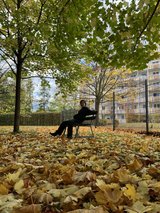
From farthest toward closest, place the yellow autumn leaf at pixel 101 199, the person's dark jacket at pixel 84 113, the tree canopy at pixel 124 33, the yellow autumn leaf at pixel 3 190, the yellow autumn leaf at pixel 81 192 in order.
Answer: the person's dark jacket at pixel 84 113 < the tree canopy at pixel 124 33 < the yellow autumn leaf at pixel 3 190 < the yellow autumn leaf at pixel 81 192 < the yellow autumn leaf at pixel 101 199

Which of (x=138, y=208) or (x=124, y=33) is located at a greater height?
(x=124, y=33)

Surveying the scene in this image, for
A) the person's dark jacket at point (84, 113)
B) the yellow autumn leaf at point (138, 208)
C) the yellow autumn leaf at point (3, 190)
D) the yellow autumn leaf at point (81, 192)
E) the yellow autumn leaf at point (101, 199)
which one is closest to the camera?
the yellow autumn leaf at point (138, 208)

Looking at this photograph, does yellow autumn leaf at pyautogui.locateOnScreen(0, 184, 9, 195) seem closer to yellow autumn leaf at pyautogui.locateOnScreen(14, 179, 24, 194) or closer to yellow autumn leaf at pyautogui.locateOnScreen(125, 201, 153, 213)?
yellow autumn leaf at pyautogui.locateOnScreen(14, 179, 24, 194)

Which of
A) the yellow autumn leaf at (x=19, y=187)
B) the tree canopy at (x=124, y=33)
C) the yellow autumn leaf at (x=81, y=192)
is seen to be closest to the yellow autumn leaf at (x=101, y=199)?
the yellow autumn leaf at (x=81, y=192)

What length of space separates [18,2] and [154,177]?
34.8ft

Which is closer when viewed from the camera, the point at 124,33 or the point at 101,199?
the point at 101,199

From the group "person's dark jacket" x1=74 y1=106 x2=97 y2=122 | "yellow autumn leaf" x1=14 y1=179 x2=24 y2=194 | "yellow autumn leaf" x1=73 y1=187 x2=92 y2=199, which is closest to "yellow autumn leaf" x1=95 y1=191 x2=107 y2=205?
"yellow autumn leaf" x1=73 y1=187 x2=92 y2=199

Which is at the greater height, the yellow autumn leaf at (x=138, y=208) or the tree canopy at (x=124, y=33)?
the tree canopy at (x=124, y=33)

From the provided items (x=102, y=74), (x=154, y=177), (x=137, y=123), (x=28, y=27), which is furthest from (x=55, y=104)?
(x=154, y=177)

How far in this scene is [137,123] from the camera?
12992 millimetres

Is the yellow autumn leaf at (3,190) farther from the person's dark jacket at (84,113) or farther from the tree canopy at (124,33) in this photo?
the person's dark jacket at (84,113)

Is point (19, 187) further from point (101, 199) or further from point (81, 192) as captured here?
point (101, 199)

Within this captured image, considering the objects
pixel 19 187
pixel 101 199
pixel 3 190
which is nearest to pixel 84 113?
pixel 19 187

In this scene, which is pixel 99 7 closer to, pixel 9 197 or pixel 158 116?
pixel 9 197
